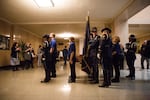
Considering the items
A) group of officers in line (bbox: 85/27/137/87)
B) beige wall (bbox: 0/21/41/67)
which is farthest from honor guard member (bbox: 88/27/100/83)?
beige wall (bbox: 0/21/41/67)

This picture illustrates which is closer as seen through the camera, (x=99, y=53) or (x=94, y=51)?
(x=99, y=53)

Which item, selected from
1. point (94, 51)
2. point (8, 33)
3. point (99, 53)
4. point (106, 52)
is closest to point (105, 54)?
point (106, 52)

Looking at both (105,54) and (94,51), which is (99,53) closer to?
(105,54)

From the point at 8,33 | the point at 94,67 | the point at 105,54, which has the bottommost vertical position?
the point at 94,67

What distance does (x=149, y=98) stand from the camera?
3422 millimetres

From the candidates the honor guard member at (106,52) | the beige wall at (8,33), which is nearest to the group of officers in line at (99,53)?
the honor guard member at (106,52)

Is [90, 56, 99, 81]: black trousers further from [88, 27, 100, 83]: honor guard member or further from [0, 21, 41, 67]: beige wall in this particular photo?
[0, 21, 41, 67]: beige wall

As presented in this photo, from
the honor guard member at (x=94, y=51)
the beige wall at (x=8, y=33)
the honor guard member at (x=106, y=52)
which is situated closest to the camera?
the honor guard member at (x=106, y=52)

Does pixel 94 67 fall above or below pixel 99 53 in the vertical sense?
below

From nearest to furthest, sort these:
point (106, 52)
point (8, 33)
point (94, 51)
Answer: point (106, 52) < point (94, 51) < point (8, 33)

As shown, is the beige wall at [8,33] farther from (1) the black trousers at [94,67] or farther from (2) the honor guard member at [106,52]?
(2) the honor guard member at [106,52]

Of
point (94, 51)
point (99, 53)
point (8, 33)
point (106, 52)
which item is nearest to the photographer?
point (106, 52)

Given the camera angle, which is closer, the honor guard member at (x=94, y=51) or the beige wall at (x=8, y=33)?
the honor guard member at (x=94, y=51)

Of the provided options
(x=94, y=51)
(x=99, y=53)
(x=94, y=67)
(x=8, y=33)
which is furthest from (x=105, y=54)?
(x=8, y=33)
